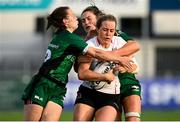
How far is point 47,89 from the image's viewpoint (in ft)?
35.7

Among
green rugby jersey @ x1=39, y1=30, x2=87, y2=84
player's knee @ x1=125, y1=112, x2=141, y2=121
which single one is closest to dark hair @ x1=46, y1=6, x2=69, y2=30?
green rugby jersey @ x1=39, y1=30, x2=87, y2=84

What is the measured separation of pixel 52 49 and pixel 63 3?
22919 mm

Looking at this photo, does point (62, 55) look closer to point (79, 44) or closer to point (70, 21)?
point (79, 44)

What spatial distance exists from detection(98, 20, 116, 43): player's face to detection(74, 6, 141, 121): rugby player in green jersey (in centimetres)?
31

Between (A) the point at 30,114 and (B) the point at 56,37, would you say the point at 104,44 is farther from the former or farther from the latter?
(A) the point at 30,114

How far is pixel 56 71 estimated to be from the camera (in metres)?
10.8

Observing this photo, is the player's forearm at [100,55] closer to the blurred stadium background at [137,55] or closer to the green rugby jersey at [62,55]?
the green rugby jersey at [62,55]

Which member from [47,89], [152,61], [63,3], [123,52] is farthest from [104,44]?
[152,61]

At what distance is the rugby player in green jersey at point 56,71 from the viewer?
1078 cm

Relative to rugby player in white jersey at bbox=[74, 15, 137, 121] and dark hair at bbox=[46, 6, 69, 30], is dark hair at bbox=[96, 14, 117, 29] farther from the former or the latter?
dark hair at bbox=[46, 6, 69, 30]

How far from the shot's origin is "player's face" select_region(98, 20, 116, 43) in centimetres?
1066

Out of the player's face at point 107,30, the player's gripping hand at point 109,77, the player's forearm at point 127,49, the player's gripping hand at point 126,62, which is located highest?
the player's face at point 107,30

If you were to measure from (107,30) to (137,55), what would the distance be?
2812 centimetres

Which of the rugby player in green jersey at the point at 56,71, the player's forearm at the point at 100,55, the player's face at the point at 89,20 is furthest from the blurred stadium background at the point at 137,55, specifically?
the player's forearm at the point at 100,55
